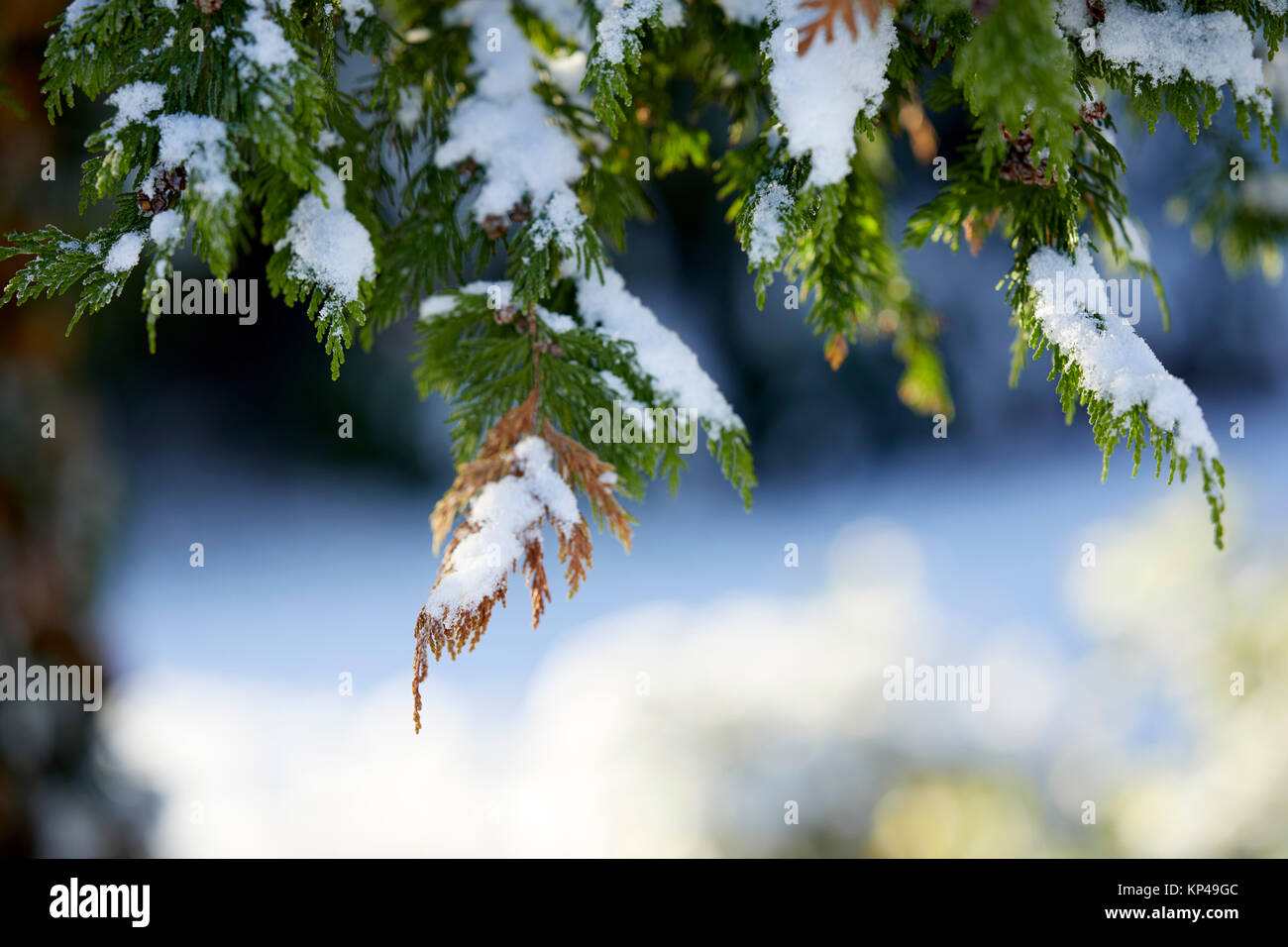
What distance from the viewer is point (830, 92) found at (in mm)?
A: 843

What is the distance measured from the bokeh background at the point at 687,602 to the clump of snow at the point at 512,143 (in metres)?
1.42

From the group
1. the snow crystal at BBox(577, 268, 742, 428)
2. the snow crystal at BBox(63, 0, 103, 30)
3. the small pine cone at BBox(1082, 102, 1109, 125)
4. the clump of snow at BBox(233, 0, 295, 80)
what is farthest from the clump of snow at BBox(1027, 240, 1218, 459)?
the snow crystal at BBox(63, 0, 103, 30)

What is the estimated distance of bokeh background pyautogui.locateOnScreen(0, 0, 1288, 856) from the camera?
247cm

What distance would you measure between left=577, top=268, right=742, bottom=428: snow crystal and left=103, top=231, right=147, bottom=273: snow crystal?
536 mm

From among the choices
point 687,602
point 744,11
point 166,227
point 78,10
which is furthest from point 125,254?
point 687,602

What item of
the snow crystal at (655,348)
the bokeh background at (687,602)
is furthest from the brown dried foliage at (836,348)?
the bokeh background at (687,602)

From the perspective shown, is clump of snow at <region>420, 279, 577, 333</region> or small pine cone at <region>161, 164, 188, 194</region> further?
clump of snow at <region>420, 279, 577, 333</region>

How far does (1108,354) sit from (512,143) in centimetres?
83

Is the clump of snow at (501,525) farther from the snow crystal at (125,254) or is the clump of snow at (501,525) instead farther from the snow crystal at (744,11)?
the snow crystal at (744,11)

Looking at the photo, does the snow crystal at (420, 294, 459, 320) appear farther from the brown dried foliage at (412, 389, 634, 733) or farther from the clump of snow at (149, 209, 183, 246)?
the clump of snow at (149, 209, 183, 246)

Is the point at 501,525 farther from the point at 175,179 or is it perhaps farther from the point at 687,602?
the point at 687,602
